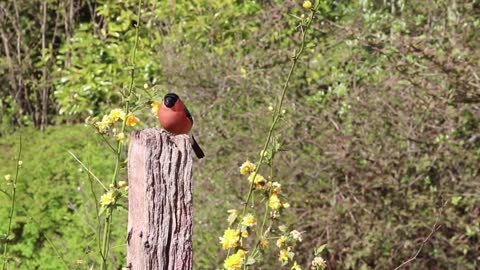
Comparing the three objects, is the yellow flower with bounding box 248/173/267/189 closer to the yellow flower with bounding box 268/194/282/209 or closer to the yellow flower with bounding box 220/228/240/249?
the yellow flower with bounding box 268/194/282/209

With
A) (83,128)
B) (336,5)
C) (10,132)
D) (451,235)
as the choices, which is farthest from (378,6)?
(10,132)

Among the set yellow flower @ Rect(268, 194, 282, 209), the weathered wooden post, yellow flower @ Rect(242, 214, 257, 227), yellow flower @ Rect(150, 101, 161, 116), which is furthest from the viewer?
yellow flower @ Rect(150, 101, 161, 116)

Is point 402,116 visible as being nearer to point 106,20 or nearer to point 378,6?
point 378,6

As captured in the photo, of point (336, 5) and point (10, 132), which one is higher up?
point (336, 5)

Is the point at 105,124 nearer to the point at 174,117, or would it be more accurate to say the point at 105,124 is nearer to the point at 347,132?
the point at 174,117

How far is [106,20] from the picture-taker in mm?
9172

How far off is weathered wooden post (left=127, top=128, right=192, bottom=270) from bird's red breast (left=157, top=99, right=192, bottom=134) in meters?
0.56

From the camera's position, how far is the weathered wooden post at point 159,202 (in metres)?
2.64

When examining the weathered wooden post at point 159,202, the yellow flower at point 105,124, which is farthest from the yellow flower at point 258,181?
the yellow flower at point 105,124

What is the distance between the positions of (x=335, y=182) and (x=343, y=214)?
0.17 m

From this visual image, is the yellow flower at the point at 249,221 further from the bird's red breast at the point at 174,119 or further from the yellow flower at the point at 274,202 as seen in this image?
the bird's red breast at the point at 174,119

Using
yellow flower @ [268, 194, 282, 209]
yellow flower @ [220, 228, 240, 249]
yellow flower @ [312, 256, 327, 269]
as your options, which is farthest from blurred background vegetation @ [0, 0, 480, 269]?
yellow flower @ [220, 228, 240, 249]

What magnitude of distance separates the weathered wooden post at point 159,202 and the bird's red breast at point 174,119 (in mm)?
563

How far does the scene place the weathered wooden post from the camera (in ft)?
8.67
